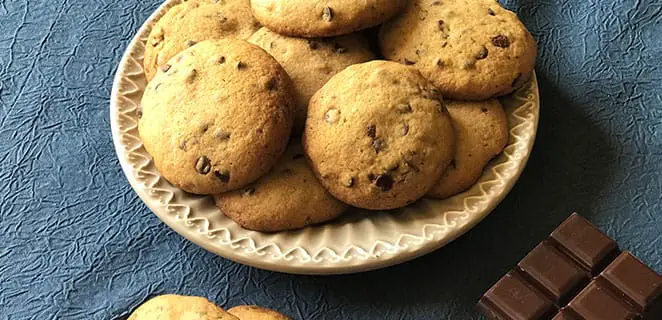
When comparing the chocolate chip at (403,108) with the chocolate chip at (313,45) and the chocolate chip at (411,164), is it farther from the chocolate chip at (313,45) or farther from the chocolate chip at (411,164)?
the chocolate chip at (313,45)

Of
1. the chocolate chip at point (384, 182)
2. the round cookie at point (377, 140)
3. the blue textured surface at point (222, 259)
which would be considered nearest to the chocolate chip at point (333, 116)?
the round cookie at point (377, 140)

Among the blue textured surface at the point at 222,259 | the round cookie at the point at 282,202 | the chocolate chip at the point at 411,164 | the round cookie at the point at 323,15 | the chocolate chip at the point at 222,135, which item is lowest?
the blue textured surface at the point at 222,259

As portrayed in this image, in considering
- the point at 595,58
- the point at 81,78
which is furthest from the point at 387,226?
the point at 81,78

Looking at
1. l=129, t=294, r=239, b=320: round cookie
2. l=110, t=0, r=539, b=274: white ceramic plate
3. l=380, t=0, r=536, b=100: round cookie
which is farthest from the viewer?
l=380, t=0, r=536, b=100: round cookie

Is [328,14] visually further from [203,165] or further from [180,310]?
[180,310]

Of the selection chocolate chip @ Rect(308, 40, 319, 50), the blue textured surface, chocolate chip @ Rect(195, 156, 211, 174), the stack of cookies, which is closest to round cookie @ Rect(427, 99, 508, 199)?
the stack of cookies

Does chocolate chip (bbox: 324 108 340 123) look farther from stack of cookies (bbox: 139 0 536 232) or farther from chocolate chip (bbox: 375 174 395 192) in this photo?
chocolate chip (bbox: 375 174 395 192)

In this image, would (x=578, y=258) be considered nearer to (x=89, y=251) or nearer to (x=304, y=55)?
(x=304, y=55)

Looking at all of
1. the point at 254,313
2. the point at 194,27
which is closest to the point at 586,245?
the point at 254,313

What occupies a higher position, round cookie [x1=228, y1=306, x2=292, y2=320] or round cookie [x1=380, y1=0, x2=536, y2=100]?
round cookie [x1=380, y1=0, x2=536, y2=100]
